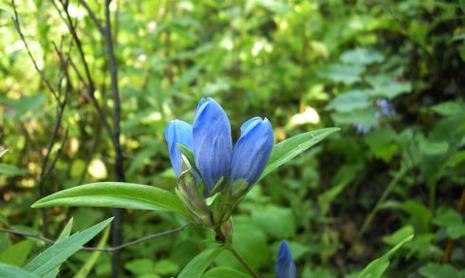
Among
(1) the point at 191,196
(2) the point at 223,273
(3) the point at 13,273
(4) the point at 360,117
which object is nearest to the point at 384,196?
(4) the point at 360,117

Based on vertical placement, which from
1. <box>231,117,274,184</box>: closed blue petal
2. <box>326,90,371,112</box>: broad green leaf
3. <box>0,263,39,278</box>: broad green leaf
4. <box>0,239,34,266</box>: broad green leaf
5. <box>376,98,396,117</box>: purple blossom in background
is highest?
<box>231,117,274,184</box>: closed blue petal

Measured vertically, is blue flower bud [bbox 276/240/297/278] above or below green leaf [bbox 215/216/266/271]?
above

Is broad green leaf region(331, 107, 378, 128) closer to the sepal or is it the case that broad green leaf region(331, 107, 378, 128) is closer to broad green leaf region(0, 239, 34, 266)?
the sepal

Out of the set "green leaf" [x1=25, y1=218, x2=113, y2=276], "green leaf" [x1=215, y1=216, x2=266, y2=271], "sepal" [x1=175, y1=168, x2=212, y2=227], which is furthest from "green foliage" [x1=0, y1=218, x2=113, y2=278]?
"green leaf" [x1=215, y1=216, x2=266, y2=271]

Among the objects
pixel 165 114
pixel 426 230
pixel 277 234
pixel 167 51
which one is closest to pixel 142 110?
pixel 165 114

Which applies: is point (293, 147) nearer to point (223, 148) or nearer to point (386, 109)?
point (223, 148)

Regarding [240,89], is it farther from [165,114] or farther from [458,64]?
[458,64]

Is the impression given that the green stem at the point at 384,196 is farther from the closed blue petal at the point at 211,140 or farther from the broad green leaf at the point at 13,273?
the broad green leaf at the point at 13,273
